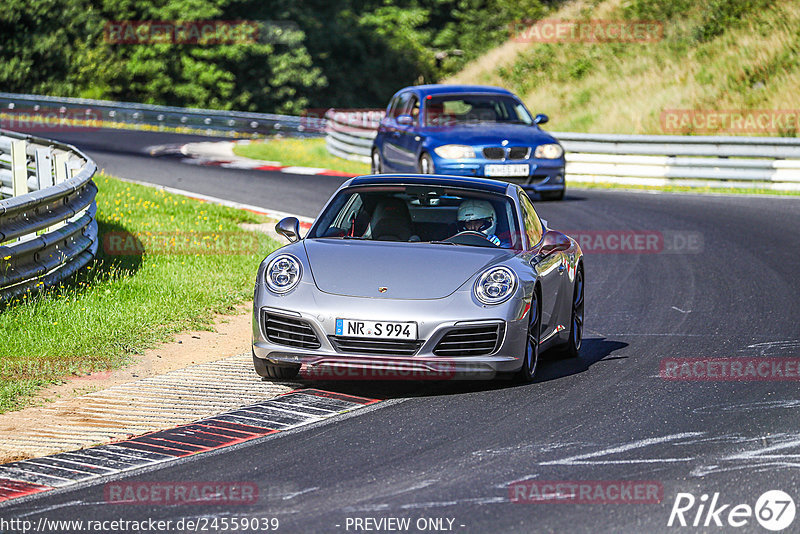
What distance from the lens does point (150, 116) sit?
41594 mm

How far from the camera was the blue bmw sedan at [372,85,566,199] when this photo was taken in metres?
18.5

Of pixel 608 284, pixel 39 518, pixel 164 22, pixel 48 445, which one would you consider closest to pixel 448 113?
pixel 608 284

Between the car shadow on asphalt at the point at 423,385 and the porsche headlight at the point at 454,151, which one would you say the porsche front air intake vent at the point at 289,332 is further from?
the porsche headlight at the point at 454,151

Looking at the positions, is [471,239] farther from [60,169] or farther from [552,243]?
[60,169]

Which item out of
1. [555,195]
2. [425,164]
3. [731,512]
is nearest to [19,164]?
[425,164]

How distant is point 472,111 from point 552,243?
11.4 m

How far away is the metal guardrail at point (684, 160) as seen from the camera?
22.6 metres

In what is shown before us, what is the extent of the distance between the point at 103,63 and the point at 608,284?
48.4 metres

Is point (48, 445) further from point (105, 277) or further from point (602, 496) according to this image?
point (105, 277)

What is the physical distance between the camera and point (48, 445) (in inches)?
261

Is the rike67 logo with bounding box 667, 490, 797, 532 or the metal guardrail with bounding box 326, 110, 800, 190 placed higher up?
the rike67 logo with bounding box 667, 490, 797, 532

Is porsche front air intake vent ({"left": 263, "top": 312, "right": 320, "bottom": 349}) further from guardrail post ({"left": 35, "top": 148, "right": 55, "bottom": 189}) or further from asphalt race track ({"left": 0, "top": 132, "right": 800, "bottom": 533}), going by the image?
guardrail post ({"left": 35, "top": 148, "right": 55, "bottom": 189})

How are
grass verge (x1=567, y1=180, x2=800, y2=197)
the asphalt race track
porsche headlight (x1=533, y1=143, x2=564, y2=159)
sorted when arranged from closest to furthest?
the asphalt race track → porsche headlight (x1=533, y1=143, x2=564, y2=159) → grass verge (x1=567, y1=180, x2=800, y2=197)

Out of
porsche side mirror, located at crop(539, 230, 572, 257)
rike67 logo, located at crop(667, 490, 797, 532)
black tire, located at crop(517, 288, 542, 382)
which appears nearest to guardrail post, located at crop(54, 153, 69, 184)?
porsche side mirror, located at crop(539, 230, 572, 257)
